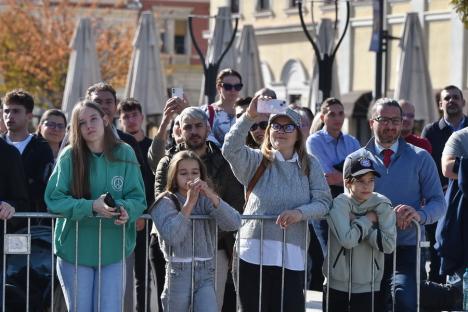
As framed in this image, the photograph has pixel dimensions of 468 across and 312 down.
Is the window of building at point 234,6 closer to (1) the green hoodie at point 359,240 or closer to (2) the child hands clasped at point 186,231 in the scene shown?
(1) the green hoodie at point 359,240

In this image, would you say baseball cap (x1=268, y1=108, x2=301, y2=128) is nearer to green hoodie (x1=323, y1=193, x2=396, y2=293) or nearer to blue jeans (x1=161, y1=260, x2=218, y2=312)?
green hoodie (x1=323, y1=193, x2=396, y2=293)

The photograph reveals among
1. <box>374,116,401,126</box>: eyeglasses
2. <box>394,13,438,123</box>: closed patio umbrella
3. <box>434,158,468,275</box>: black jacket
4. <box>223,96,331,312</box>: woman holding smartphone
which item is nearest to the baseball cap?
<box>223,96,331,312</box>: woman holding smartphone

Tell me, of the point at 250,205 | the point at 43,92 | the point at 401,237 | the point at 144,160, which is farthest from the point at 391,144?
the point at 43,92

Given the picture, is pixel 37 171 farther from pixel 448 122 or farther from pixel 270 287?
pixel 448 122

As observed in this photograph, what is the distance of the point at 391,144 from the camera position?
948 cm

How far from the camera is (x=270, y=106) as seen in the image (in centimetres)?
841

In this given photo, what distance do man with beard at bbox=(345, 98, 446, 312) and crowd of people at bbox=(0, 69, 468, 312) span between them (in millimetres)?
10

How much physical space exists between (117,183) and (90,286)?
73 centimetres

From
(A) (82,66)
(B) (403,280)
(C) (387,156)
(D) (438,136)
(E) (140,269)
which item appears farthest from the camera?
(A) (82,66)

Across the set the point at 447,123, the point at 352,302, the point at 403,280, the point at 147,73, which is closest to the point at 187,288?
the point at 352,302

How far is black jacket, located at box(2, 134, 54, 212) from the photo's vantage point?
33.2ft

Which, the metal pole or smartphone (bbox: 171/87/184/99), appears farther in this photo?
the metal pole

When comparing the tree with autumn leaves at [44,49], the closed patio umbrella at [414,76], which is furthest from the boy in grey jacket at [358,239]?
the tree with autumn leaves at [44,49]

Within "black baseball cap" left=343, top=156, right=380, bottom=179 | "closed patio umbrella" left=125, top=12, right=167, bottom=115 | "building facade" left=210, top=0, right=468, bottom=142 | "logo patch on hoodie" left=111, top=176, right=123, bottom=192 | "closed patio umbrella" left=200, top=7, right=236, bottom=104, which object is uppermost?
"building facade" left=210, top=0, right=468, bottom=142
